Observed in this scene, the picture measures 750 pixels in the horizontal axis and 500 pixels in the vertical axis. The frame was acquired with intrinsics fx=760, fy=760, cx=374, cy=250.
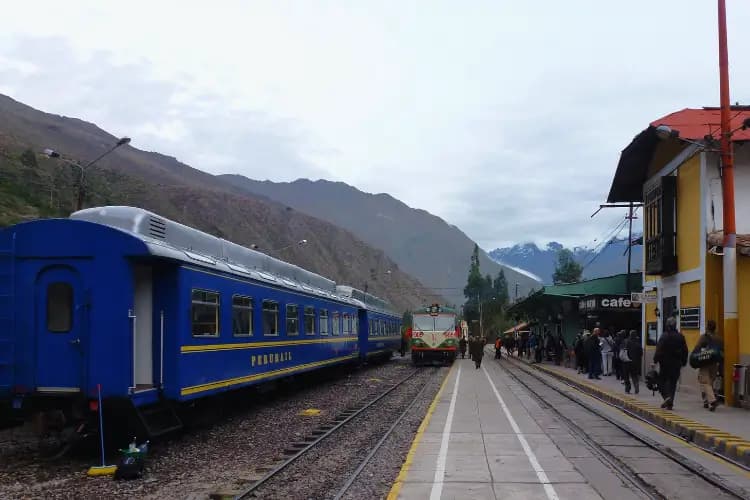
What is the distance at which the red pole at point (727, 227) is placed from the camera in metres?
15.2

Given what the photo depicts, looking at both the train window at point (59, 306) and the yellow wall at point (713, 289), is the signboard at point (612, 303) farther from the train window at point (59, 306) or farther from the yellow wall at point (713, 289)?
the train window at point (59, 306)

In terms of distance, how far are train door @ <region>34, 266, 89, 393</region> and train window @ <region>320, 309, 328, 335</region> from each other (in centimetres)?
1281

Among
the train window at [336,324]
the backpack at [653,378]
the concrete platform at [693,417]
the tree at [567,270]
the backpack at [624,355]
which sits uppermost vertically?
the tree at [567,270]

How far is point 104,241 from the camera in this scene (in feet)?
32.9

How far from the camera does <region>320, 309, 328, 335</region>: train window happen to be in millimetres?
22598

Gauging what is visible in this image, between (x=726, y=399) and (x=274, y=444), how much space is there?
9636 millimetres

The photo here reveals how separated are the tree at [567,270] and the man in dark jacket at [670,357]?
93.5 meters

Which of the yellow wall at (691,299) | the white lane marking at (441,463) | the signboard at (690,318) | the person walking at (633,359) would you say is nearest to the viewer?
the white lane marking at (441,463)

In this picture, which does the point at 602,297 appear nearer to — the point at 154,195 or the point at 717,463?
the point at 717,463

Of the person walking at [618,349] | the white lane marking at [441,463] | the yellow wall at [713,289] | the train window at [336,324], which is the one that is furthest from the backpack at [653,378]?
the train window at [336,324]

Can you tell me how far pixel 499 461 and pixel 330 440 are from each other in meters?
3.36

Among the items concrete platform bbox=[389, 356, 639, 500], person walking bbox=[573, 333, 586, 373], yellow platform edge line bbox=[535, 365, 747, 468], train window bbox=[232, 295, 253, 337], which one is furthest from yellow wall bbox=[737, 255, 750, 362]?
person walking bbox=[573, 333, 586, 373]

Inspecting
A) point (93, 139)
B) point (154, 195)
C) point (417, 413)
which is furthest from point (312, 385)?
point (93, 139)

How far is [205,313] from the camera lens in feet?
39.8
